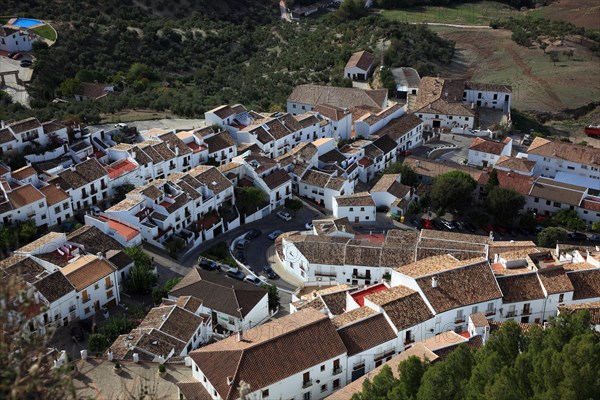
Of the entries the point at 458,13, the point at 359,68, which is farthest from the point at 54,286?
the point at 458,13

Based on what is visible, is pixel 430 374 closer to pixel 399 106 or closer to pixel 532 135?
pixel 399 106

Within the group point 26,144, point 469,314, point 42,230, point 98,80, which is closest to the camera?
point 469,314

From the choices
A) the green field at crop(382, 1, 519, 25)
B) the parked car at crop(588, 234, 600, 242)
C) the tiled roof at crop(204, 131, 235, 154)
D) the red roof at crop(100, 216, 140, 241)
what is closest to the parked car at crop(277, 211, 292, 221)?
the tiled roof at crop(204, 131, 235, 154)

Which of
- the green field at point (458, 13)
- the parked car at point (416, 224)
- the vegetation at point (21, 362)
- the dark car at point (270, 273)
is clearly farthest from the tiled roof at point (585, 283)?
the green field at point (458, 13)

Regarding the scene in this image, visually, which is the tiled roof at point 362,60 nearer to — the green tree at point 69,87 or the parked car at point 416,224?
the green tree at point 69,87

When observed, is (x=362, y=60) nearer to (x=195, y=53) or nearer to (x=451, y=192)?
(x=195, y=53)

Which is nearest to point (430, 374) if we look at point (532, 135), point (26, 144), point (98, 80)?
point (26, 144)
